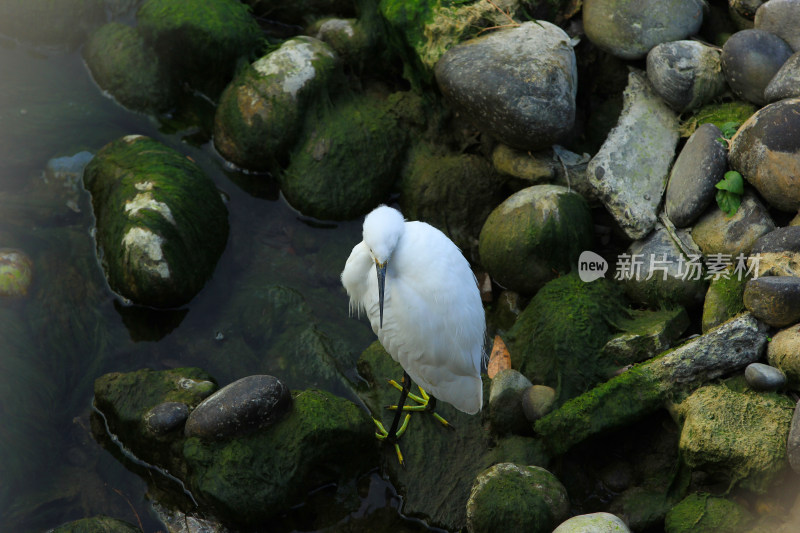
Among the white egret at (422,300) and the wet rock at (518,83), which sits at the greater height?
the wet rock at (518,83)

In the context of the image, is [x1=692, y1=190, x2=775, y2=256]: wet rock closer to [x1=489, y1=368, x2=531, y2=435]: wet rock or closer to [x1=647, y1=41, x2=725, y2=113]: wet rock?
[x1=647, y1=41, x2=725, y2=113]: wet rock

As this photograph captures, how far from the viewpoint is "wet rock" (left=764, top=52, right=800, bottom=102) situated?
412cm

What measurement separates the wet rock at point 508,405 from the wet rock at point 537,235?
0.87 metres

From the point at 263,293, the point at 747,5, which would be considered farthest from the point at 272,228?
the point at 747,5

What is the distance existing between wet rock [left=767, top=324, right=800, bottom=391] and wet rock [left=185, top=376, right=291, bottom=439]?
278cm

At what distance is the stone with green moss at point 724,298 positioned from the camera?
3.99 m

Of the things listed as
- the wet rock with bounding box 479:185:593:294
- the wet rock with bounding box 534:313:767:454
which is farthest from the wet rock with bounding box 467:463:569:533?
the wet rock with bounding box 479:185:593:294

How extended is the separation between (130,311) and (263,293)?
0.96 metres

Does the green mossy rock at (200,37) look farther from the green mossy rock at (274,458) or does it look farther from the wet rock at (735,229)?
the wet rock at (735,229)

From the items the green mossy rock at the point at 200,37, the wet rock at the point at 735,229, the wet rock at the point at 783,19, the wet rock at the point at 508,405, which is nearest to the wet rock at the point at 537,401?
the wet rock at the point at 508,405

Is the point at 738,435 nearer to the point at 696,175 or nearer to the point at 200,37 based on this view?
the point at 696,175

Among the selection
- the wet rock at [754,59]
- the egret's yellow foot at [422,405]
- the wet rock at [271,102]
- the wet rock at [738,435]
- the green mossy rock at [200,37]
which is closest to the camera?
the wet rock at [738,435]

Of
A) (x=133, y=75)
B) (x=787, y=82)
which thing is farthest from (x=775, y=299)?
(x=133, y=75)

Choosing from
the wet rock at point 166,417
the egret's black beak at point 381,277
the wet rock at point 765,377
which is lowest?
the wet rock at point 166,417
